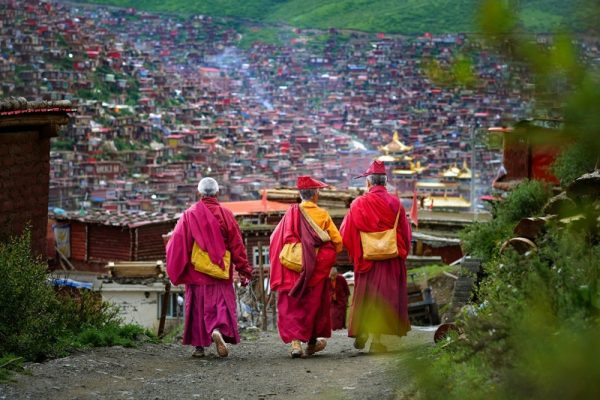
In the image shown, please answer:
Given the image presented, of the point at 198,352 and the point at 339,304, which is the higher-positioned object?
the point at 198,352

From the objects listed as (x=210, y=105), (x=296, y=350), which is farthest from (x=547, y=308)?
(x=210, y=105)

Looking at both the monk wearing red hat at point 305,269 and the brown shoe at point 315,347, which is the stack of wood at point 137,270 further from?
the brown shoe at point 315,347

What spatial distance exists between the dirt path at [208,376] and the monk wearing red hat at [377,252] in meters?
0.32

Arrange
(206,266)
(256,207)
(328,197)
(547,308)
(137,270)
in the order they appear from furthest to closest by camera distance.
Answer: (256,207) → (328,197) → (137,270) → (206,266) → (547,308)

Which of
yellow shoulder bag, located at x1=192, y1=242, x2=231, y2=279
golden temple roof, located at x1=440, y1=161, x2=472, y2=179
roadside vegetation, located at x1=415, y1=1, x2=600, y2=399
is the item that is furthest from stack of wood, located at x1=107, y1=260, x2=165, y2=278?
golden temple roof, located at x1=440, y1=161, x2=472, y2=179

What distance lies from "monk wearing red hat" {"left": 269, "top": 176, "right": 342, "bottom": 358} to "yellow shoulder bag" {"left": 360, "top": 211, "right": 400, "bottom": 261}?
208 millimetres

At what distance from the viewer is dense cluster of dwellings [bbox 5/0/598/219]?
210 feet

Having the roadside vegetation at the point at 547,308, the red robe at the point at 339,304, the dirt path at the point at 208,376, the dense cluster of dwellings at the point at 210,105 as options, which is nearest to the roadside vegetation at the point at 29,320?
the dirt path at the point at 208,376

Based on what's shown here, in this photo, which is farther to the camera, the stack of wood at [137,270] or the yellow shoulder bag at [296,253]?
the stack of wood at [137,270]

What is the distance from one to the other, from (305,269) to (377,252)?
597mm

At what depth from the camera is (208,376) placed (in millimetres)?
8297

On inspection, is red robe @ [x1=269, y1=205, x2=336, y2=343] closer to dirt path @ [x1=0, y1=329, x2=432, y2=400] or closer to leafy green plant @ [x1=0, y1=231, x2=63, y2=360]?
dirt path @ [x1=0, y1=329, x2=432, y2=400]

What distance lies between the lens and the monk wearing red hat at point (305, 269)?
9.71 m

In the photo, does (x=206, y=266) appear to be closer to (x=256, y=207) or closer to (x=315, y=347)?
(x=315, y=347)
